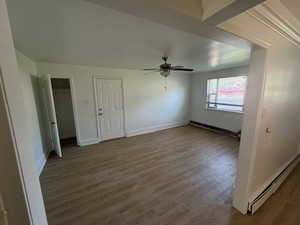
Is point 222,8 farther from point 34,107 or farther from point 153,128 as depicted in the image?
point 153,128

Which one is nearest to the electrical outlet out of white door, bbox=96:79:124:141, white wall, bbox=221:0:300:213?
white wall, bbox=221:0:300:213

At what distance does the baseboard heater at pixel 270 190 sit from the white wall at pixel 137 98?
350 centimetres

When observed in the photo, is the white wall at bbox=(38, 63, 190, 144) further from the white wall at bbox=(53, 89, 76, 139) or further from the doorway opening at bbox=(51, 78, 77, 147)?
the white wall at bbox=(53, 89, 76, 139)

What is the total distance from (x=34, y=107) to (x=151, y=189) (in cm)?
280

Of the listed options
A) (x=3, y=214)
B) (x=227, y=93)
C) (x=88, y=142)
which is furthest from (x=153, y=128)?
(x=3, y=214)

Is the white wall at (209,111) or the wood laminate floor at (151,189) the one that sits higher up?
the white wall at (209,111)

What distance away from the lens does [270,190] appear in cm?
186

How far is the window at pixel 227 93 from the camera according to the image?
164 inches

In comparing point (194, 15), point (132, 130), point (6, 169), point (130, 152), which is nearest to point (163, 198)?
point (130, 152)

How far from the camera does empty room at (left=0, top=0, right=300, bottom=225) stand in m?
0.62

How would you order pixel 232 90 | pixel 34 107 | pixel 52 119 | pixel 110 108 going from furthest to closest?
pixel 232 90
pixel 110 108
pixel 52 119
pixel 34 107

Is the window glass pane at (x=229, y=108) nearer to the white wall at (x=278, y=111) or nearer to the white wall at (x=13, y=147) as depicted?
the white wall at (x=278, y=111)

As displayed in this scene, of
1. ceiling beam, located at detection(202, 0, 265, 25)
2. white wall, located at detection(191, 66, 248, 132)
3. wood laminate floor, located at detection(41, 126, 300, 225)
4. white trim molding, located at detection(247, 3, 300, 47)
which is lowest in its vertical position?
wood laminate floor, located at detection(41, 126, 300, 225)

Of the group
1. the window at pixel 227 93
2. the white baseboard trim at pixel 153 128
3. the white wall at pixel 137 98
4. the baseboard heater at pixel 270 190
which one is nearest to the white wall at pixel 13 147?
the baseboard heater at pixel 270 190
